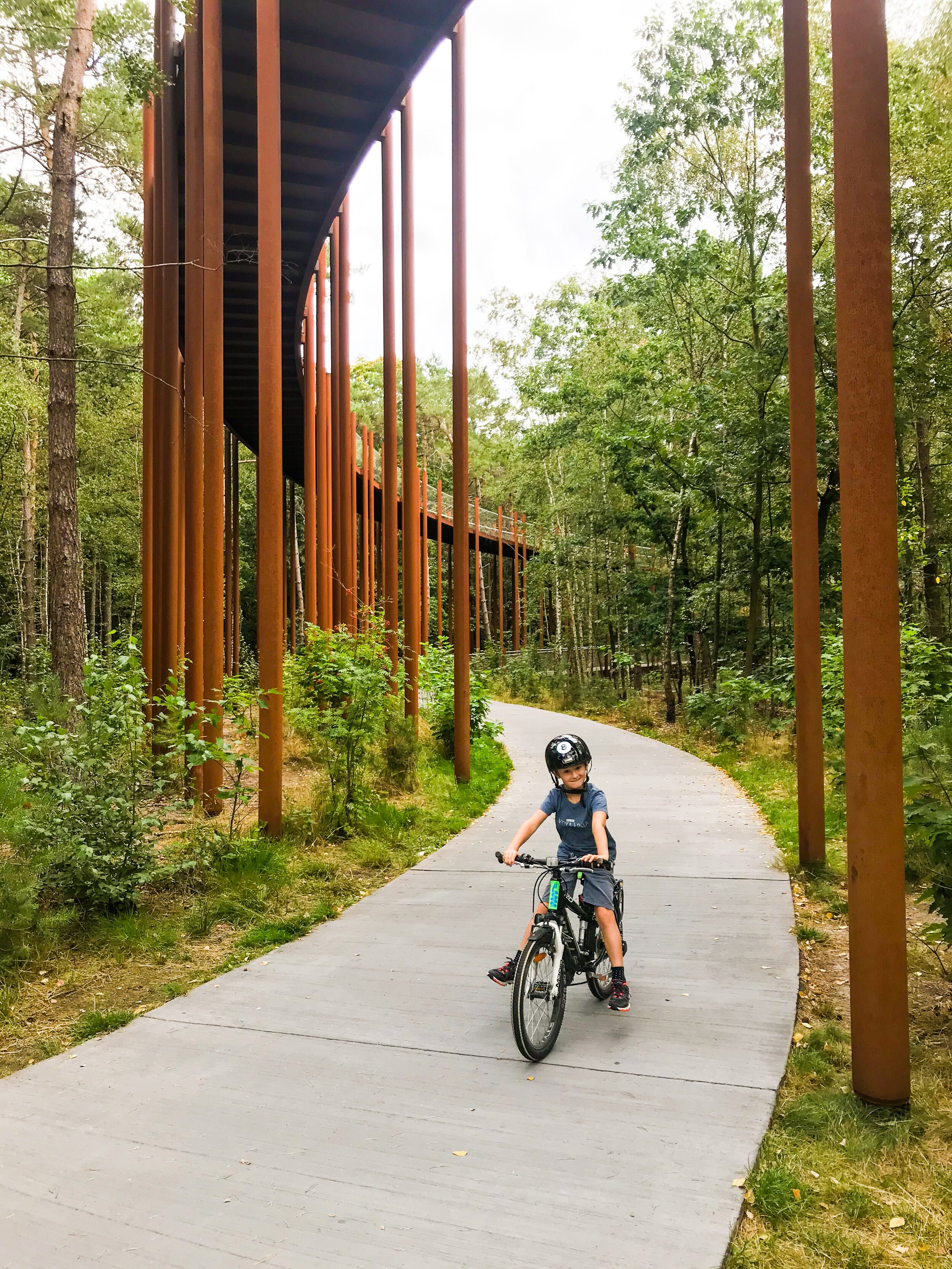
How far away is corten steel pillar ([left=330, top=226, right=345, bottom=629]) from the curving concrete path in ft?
31.4

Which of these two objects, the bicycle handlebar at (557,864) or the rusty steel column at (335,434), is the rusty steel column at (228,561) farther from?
the bicycle handlebar at (557,864)

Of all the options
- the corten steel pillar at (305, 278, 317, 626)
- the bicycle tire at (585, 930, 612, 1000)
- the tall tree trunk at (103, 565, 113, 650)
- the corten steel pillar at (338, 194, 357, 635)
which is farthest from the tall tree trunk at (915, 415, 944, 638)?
the tall tree trunk at (103, 565, 113, 650)

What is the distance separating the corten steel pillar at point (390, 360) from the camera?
12.1 m

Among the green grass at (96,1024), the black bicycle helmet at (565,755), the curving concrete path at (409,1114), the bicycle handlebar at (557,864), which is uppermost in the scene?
the black bicycle helmet at (565,755)

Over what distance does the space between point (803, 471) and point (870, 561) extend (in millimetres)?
3072

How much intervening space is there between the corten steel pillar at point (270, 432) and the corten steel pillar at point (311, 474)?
7.54 m

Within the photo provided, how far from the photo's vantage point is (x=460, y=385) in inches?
388

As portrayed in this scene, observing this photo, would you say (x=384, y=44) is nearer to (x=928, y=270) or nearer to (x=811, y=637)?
(x=811, y=637)

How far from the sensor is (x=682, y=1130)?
293 centimetres

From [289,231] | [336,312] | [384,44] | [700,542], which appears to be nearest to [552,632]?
[700,542]

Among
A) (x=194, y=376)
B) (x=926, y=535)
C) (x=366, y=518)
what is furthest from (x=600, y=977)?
(x=366, y=518)

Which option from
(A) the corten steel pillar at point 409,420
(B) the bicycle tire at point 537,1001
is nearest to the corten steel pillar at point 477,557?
(A) the corten steel pillar at point 409,420

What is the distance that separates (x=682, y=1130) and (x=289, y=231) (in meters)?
12.4

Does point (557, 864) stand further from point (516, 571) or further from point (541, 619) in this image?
point (541, 619)
